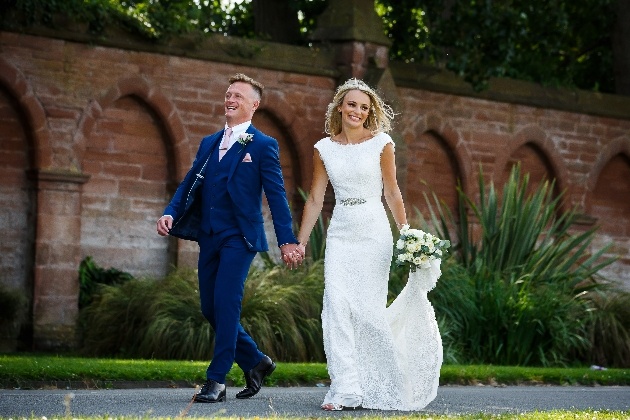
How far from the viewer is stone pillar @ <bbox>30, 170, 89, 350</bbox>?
54.4ft

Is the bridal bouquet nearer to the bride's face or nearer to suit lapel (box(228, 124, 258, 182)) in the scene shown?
the bride's face

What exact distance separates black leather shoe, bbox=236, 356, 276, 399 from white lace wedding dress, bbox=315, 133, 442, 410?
38 centimetres

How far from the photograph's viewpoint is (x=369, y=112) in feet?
31.0

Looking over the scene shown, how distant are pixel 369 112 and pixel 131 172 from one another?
893 cm

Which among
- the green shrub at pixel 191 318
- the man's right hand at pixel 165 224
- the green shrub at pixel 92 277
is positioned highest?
the man's right hand at pixel 165 224

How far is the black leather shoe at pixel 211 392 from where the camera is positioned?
885 cm

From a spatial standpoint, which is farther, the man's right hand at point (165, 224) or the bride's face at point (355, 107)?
the bride's face at point (355, 107)

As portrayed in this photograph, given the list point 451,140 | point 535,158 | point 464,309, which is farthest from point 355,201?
point 535,158

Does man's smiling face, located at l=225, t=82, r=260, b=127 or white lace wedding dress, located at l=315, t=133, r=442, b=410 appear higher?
man's smiling face, located at l=225, t=82, r=260, b=127

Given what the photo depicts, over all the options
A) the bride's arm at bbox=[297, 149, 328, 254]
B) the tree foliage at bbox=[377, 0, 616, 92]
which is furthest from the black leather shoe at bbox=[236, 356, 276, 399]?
the tree foliage at bbox=[377, 0, 616, 92]

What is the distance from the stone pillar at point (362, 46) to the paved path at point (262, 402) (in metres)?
8.06

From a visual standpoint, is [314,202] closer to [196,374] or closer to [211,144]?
[211,144]

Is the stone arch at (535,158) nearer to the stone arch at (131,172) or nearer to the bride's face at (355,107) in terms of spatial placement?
the stone arch at (131,172)

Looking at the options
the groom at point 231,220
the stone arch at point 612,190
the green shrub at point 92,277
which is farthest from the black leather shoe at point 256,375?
the stone arch at point 612,190
